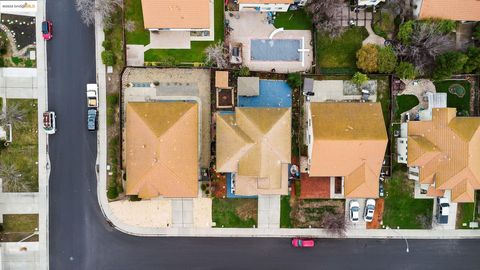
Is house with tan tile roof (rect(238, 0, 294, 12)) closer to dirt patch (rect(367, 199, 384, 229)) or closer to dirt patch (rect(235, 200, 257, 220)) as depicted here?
dirt patch (rect(235, 200, 257, 220))

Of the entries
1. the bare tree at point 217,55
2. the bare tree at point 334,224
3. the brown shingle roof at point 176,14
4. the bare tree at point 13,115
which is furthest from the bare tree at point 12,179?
the bare tree at point 334,224

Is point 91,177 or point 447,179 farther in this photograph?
point 91,177

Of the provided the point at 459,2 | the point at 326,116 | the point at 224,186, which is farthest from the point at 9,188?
the point at 459,2

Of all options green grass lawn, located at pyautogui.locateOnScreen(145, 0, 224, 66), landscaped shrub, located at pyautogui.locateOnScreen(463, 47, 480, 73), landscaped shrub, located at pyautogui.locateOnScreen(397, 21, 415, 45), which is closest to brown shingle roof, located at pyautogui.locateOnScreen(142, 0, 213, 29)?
green grass lawn, located at pyautogui.locateOnScreen(145, 0, 224, 66)

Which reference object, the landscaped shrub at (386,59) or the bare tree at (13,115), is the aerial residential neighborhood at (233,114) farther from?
the bare tree at (13,115)

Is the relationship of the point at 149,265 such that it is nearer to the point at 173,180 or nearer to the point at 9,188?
the point at 173,180

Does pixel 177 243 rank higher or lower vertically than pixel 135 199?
lower
